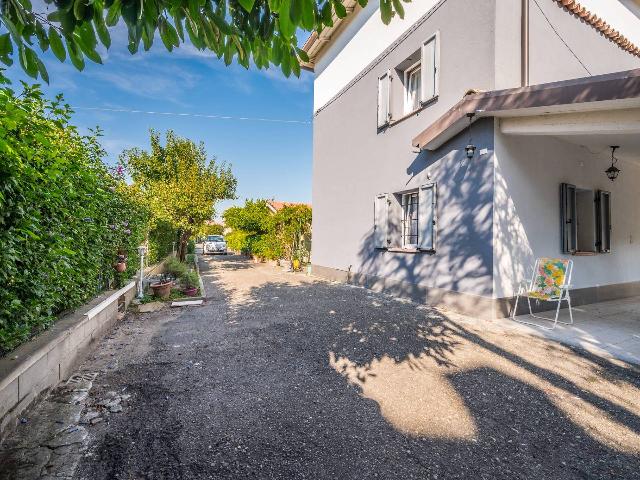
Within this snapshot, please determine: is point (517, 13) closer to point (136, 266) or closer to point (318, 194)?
point (318, 194)

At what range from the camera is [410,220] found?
27.3 ft

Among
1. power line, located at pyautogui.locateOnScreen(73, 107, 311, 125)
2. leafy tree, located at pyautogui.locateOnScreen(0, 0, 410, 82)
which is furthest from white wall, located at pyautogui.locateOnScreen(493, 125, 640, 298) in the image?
power line, located at pyautogui.locateOnScreen(73, 107, 311, 125)

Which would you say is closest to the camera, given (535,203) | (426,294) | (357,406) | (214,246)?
(357,406)

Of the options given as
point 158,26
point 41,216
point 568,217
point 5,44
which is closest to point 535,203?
point 568,217

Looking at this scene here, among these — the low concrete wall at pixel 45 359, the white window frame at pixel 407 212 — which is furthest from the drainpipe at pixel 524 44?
the low concrete wall at pixel 45 359

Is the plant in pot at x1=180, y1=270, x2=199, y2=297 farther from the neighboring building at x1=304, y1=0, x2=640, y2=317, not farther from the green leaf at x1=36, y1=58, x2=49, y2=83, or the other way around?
the green leaf at x1=36, y1=58, x2=49, y2=83

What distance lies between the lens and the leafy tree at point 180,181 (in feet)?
39.6

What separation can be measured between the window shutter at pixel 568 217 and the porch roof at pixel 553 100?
217 cm

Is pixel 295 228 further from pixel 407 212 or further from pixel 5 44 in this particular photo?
pixel 5 44

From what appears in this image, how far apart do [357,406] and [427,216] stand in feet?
17.1

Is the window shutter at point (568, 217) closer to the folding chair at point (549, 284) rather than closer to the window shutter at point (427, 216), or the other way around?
the folding chair at point (549, 284)

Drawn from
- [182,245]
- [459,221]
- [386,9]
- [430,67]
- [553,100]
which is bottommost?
[182,245]

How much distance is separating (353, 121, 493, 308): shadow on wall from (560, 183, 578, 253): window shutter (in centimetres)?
194

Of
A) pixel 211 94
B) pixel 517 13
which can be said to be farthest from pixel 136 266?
pixel 517 13
